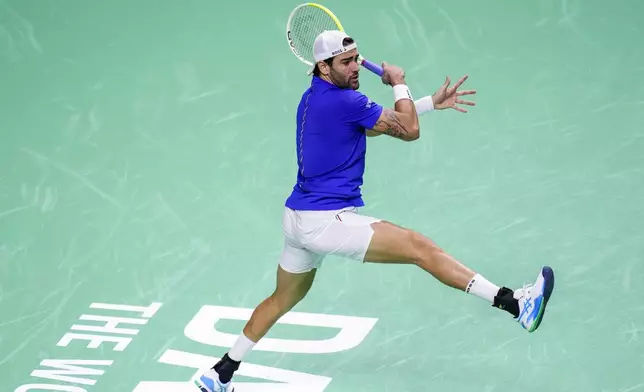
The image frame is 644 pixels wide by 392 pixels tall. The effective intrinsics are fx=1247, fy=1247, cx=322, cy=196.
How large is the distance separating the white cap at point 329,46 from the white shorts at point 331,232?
913 millimetres

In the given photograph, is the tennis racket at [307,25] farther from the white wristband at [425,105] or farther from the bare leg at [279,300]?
the bare leg at [279,300]

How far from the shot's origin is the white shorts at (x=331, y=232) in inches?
285

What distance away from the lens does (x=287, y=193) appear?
9930mm

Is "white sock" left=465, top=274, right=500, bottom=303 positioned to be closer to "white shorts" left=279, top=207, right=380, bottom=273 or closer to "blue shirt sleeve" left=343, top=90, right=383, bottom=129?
"white shorts" left=279, top=207, right=380, bottom=273

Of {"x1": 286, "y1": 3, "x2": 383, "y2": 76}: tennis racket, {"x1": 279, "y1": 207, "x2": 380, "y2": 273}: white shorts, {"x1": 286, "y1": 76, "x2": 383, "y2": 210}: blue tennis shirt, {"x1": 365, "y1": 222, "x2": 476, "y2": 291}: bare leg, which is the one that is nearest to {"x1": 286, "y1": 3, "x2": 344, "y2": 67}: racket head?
{"x1": 286, "y1": 3, "x2": 383, "y2": 76}: tennis racket

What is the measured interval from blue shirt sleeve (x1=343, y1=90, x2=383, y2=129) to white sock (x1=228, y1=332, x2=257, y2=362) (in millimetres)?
1564

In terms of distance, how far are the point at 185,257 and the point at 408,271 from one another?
1.67 m

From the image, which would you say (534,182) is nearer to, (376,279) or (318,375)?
(376,279)

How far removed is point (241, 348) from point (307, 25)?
2067 millimetres

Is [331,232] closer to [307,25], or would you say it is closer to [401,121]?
[401,121]

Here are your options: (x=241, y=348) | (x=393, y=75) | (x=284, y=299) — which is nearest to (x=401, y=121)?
(x=393, y=75)

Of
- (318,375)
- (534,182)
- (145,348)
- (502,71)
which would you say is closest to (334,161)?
(318,375)

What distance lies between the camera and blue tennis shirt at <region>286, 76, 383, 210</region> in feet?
23.6

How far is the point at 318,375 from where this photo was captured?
8000 mm
